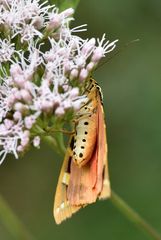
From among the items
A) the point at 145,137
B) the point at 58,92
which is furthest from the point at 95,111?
the point at 145,137

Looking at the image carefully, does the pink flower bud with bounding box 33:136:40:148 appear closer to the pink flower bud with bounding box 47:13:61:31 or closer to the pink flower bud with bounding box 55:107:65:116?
the pink flower bud with bounding box 55:107:65:116

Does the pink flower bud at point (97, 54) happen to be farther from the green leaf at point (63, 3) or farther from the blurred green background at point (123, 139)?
the blurred green background at point (123, 139)

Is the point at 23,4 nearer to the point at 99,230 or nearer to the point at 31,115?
the point at 31,115

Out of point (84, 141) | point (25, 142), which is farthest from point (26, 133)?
point (84, 141)

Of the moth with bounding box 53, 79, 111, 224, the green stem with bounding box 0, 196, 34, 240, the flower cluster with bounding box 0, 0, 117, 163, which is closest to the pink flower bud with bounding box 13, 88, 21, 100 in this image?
the flower cluster with bounding box 0, 0, 117, 163

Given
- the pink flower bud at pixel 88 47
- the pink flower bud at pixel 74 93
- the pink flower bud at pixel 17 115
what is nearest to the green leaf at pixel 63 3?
the pink flower bud at pixel 88 47

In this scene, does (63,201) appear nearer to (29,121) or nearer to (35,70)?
(29,121)
